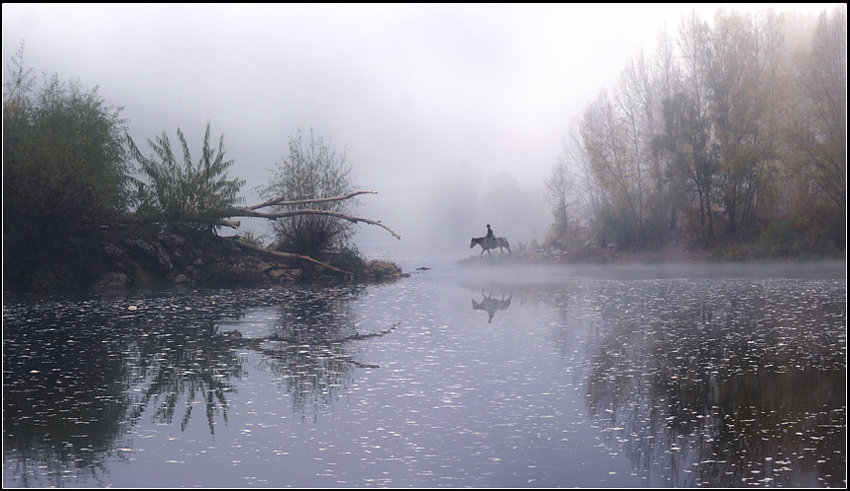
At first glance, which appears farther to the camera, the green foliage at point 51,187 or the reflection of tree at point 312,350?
the green foliage at point 51,187

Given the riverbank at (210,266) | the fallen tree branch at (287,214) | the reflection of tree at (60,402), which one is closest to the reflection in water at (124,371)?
the reflection of tree at (60,402)

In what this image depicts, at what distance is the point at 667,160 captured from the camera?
32.8m

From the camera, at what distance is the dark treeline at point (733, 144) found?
96.0ft

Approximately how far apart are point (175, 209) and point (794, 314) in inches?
757

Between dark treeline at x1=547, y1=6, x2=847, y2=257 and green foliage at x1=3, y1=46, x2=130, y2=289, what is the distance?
22683 mm

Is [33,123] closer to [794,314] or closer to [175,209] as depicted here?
[175,209]

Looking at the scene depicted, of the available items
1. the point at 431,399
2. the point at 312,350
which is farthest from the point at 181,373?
the point at 431,399

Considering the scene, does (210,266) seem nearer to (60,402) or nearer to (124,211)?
(124,211)

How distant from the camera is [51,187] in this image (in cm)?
1834

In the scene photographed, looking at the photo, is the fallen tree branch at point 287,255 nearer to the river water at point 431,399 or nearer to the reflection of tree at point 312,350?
the reflection of tree at point 312,350

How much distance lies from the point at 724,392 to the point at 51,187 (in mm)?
17605

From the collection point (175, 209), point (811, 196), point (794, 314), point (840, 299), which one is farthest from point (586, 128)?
point (794, 314)

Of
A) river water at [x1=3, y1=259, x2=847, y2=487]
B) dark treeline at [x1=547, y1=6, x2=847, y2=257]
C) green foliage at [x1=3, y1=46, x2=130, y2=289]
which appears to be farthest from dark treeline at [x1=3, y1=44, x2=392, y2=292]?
dark treeline at [x1=547, y1=6, x2=847, y2=257]

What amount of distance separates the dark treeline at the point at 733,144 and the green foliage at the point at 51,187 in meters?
22.7
